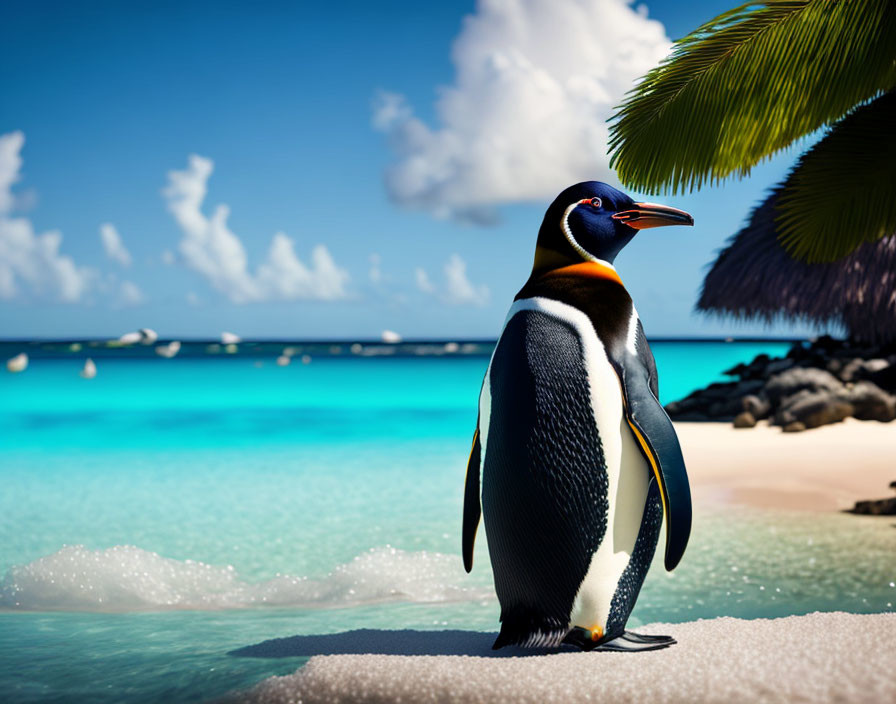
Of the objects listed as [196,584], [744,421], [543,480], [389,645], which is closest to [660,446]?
[543,480]

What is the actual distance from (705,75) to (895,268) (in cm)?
959

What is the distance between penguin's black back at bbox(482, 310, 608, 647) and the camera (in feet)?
9.05

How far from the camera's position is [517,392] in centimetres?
285

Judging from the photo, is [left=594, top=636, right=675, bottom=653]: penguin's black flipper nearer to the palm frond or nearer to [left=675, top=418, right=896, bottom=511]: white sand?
[left=675, top=418, right=896, bottom=511]: white sand

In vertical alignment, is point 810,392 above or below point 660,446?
above

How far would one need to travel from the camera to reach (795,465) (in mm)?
9352

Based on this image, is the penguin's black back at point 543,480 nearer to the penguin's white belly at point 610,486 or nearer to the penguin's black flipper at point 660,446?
the penguin's white belly at point 610,486

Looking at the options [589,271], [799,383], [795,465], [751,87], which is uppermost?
[751,87]

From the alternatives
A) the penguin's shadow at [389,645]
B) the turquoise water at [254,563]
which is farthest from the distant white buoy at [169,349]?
the penguin's shadow at [389,645]

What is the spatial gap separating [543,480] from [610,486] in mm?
208

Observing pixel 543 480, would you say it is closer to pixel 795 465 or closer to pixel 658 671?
pixel 658 671

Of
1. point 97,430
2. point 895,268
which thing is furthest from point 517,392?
point 97,430

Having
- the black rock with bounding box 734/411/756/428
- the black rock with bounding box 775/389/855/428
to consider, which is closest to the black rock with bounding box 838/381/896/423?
the black rock with bounding box 775/389/855/428

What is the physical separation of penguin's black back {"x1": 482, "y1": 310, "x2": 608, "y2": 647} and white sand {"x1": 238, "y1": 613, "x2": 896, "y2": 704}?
0.62 feet
